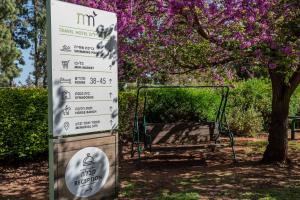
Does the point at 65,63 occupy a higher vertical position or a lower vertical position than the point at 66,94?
higher

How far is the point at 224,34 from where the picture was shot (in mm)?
7660

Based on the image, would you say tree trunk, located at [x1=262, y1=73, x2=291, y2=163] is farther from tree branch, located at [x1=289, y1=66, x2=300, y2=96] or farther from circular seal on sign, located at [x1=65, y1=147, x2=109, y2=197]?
circular seal on sign, located at [x1=65, y1=147, x2=109, y2=197]

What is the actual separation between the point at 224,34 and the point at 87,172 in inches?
154

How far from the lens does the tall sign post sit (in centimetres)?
454

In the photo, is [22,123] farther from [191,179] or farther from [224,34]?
[224,34]

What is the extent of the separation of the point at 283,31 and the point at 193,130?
3.52m

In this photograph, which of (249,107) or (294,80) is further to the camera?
(249,107)

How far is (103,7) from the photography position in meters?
6.29

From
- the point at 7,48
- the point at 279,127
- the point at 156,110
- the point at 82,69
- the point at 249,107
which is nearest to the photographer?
the point at 82,69

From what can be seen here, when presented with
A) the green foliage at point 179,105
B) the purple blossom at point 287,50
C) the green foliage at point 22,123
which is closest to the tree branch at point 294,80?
the purple blossom at point 287,50

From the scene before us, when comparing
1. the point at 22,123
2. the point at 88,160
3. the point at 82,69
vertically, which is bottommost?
the point at 88,160

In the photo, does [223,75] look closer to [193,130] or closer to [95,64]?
[193,130]

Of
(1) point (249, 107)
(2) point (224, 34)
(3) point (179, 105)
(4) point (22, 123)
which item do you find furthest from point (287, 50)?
(1) point (249, 107)

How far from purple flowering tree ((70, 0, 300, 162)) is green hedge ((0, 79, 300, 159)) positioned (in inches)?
92.8
